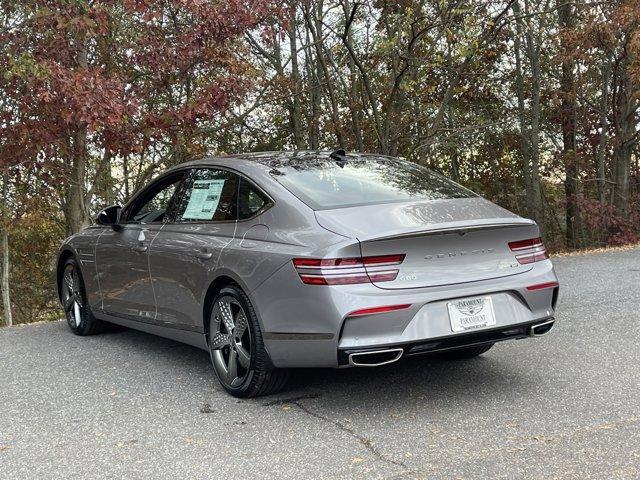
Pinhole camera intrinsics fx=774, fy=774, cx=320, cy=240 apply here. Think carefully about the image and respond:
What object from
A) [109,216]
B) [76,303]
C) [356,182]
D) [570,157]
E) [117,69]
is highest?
[117,69]

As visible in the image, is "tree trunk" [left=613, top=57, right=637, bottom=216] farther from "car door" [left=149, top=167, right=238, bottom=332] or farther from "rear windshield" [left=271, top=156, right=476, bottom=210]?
"car door" [left=149, top=167, right=238, bottom=332]

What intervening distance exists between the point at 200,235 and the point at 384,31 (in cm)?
954

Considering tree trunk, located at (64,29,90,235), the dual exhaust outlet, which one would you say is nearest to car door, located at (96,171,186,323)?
the dual exhaust outlet

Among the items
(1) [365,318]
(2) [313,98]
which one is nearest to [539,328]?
(1) [365,318]

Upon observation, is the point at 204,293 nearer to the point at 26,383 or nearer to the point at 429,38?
the point at 26,383

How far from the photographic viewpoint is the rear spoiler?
4195mm

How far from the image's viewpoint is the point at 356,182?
5.01 metres

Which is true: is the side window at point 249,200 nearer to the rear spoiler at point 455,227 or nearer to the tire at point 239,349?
the tire at point 239,349

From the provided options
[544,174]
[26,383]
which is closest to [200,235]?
[26,383]

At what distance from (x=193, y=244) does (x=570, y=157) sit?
19.1 meters

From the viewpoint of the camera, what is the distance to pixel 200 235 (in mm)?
5250

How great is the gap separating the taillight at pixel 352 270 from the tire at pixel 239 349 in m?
0.60

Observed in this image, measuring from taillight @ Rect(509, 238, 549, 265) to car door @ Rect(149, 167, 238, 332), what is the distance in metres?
1.77

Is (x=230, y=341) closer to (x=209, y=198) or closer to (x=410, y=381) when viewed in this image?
(x=209, y=198)
